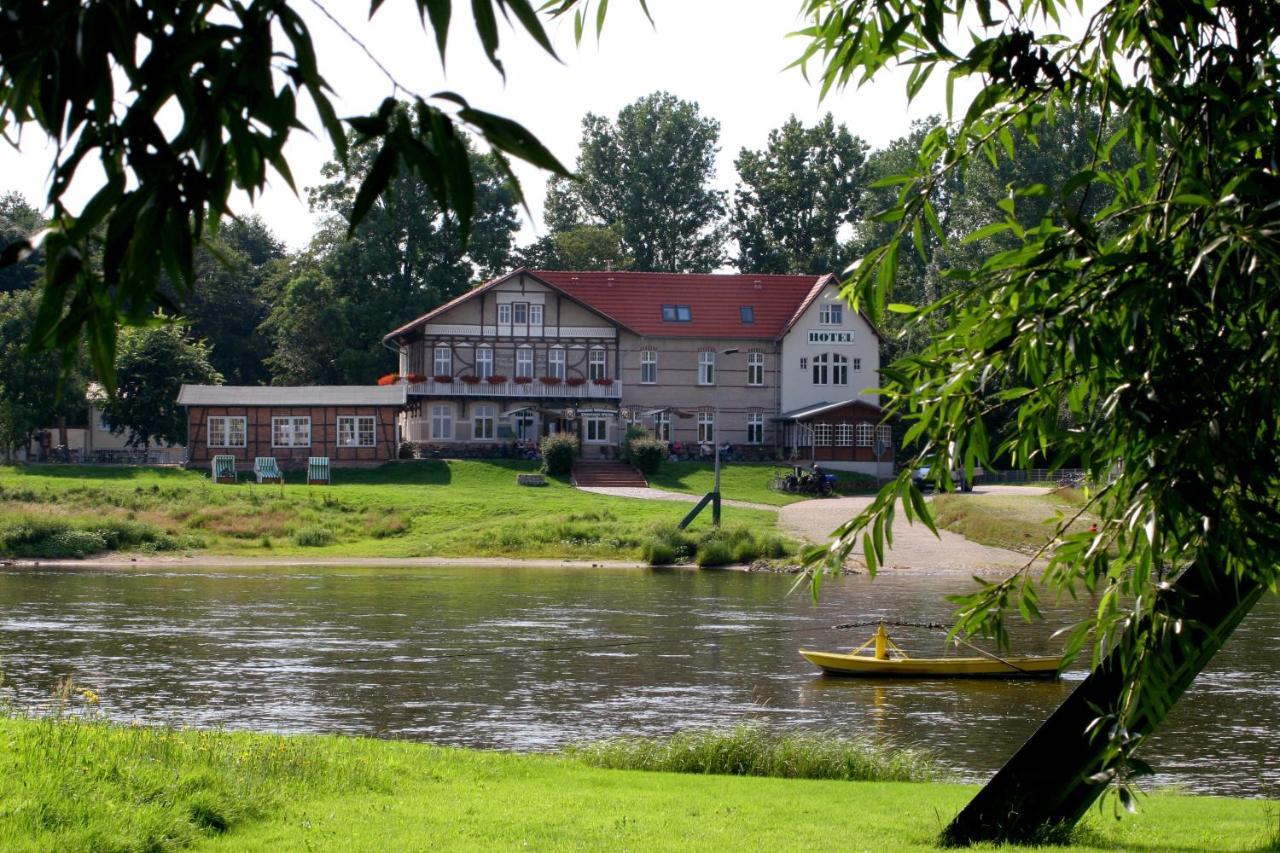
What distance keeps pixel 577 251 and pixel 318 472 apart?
Result: 35.1m

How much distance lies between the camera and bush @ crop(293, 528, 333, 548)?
47375 mm

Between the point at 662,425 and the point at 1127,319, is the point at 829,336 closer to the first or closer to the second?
the point at 662,425

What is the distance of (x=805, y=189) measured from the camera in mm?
94438

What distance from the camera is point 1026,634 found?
2847 centimetres

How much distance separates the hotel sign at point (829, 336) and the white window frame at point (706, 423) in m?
6.02

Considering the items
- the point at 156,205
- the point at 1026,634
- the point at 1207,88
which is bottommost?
the point at 1026,634

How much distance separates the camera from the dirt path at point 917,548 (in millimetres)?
42938

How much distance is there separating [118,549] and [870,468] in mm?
34424

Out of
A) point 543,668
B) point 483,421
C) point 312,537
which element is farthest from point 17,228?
point 543,668

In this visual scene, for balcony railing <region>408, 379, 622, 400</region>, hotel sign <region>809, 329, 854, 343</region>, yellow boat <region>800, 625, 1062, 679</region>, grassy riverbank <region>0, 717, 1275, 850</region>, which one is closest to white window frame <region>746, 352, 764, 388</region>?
hotel sign <region>809, 329, 854, 343</region>

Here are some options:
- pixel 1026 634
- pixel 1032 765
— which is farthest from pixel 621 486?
pixel 1032 765

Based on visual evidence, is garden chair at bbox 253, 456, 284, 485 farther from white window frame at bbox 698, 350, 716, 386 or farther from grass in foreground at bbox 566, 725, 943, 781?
grass in foreground at bbox 566, 725, 943, 781

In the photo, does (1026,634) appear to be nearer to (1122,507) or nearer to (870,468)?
(1122,507)

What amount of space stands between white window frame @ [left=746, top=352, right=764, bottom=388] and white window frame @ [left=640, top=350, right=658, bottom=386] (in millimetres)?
4455
